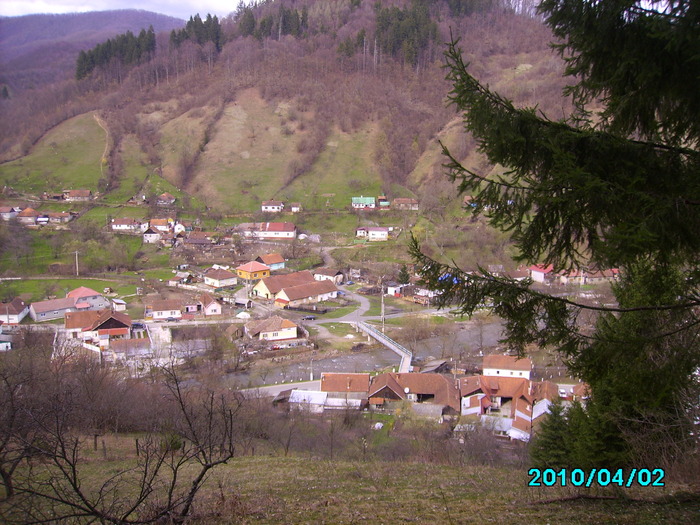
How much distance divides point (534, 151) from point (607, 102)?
530mm

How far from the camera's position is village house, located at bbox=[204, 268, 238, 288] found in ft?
78.5

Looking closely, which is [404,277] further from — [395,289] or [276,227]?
[276,227]

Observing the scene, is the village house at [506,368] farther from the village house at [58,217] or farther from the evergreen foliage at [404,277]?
the village house at [58,217]

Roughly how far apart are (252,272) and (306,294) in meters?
4.15

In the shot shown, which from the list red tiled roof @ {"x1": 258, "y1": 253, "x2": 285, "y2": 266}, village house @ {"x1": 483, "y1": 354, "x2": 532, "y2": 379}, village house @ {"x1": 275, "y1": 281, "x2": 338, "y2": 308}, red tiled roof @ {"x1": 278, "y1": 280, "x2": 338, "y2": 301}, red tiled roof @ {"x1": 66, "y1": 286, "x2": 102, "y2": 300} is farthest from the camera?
red tiled roof @ {"x1": 258, "y1": 253, "x2": 285, "y2": 266}

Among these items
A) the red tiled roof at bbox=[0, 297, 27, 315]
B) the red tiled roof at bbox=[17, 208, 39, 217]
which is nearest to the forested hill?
the red tiled roof at bbox=[17, 208, 39, 217]

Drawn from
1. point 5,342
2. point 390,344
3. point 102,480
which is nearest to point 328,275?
point 390,344

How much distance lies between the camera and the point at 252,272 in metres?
25.0

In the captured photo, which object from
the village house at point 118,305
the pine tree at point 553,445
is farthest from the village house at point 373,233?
the pine tree at point 553,445

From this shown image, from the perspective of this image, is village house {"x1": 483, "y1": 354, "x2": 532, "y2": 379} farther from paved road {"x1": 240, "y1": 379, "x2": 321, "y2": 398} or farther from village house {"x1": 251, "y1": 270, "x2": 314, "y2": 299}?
village house {"x1": 251, "y1": 270, "x2": 314, "y2": 299}

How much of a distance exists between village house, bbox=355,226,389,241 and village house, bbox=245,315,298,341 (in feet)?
45.4

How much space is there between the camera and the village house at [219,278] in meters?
23.9

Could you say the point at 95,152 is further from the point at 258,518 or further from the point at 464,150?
the point at 258,518

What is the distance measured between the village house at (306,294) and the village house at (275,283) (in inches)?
24.3
